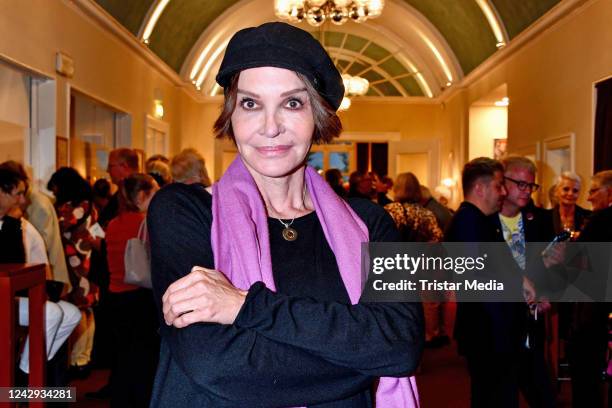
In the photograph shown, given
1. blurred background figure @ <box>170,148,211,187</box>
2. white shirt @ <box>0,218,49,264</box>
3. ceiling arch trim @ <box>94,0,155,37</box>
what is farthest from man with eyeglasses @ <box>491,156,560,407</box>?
ceiling arch trim @ <box>94,0,155,37</box>

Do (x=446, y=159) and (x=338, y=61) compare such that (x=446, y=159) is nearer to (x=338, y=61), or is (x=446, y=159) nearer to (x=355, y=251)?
(x=338, y=61)

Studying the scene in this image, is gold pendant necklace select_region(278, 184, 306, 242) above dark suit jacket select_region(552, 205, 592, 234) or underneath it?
above

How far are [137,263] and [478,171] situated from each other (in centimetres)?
188

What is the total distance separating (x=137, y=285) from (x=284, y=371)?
2.50 m

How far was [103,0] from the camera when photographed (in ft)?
A: 23.2

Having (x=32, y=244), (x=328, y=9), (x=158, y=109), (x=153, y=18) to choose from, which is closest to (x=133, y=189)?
(x=32, y=244)

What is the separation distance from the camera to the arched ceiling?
8.65 m

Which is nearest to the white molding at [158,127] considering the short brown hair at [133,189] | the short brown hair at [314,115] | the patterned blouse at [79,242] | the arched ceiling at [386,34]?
the arched ceiling at [386,34]

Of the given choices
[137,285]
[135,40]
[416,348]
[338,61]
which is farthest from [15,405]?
[338,61]

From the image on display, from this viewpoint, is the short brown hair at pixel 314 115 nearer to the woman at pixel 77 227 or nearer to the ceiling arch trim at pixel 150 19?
the woman at pixel 77 227

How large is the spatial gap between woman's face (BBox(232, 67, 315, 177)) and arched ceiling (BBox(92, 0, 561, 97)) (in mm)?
6202

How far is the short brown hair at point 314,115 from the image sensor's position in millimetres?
1421

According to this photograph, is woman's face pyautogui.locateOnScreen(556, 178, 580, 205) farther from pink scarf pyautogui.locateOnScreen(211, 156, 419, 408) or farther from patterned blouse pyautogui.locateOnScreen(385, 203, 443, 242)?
pink scarf pyautogui.locateOnScreen(211, 156, 419, 408)

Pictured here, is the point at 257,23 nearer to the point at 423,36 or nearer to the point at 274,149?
the point at 423,36
